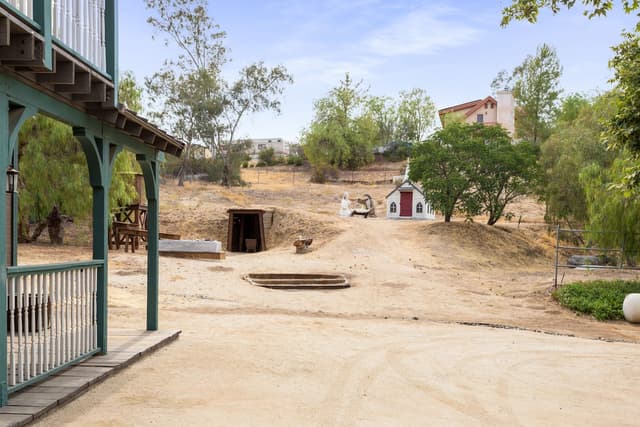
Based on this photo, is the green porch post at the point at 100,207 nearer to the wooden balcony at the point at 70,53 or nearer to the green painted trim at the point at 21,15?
the wooden balcony at the point at 70,53

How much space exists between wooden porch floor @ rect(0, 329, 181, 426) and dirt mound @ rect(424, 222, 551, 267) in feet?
59.6

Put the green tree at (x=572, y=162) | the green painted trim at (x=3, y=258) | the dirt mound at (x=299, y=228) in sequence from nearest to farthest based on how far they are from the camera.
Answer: the green painted trim at (x=3, y=258) < the green tree at (x=572, y=162) < the dirt mound at (x=299, y=228)

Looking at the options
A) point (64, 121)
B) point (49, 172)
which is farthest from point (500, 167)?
point (64, 121)

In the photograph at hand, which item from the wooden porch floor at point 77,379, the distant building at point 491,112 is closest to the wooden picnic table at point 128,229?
the wooden porch floor at point 77,379

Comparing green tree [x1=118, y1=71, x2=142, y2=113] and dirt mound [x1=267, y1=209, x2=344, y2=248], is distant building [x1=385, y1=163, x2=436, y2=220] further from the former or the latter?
green tree [x1=118, y1=71, x2=142, y2=113]

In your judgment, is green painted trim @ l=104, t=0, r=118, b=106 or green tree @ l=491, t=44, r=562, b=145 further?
green tree @ l=491, t=44, r=562, b=145

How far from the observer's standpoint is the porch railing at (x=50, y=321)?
16.6ft

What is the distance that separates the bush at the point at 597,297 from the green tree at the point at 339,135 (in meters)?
38.9

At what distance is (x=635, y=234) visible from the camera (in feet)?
56.3

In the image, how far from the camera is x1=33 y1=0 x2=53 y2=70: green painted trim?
4770mm

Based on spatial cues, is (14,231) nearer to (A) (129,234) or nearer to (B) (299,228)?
(A) (129,234)

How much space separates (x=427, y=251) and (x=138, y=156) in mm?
17816

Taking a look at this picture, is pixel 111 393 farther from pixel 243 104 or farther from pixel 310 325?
pixel 243 104

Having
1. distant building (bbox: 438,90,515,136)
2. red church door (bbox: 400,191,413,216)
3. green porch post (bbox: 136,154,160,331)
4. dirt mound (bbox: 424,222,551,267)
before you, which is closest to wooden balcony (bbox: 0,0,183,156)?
green porch post (bbox: 136,154,160,331)
